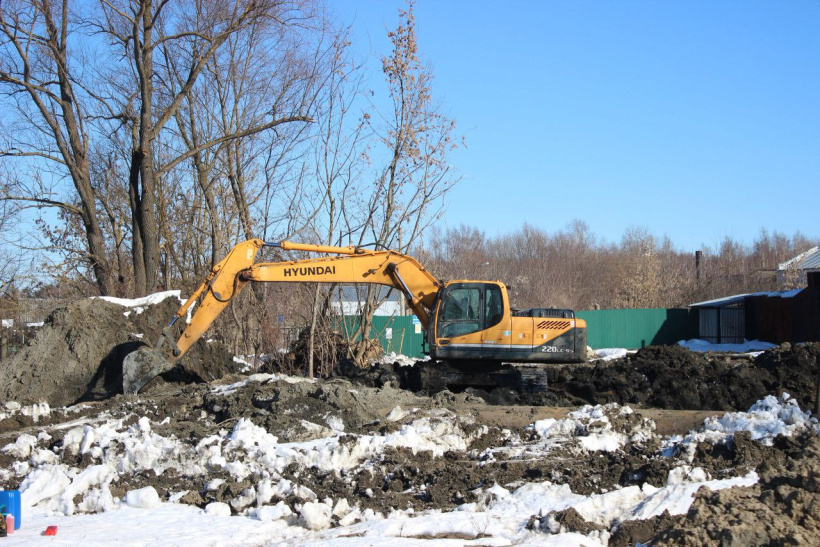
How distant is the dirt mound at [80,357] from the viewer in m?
14.3

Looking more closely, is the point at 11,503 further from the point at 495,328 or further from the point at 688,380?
the point at 688,380

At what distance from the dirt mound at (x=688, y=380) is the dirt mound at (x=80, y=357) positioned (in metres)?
7.39

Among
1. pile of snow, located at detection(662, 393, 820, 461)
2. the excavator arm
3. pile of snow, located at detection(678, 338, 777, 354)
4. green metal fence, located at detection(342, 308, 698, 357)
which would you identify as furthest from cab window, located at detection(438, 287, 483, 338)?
green metal fence, located at detection(342, 308, 698, 357)

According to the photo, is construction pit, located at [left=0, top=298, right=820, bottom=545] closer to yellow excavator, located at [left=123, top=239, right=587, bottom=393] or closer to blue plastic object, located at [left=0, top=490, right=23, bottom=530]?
blue plastic object, located at [left=0, top=490, right=23, bottom=530]

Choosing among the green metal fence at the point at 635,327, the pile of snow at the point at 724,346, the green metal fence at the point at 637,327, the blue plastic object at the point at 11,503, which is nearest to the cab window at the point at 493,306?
the blue plastic object at the point at 11,503

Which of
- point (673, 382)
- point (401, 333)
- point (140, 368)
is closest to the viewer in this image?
point (140, 368)

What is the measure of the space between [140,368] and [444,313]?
5278mm

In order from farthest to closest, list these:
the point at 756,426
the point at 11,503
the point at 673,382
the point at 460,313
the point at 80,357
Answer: the point at 80,357 < the point at 460,313 < the point at 673,382 < the point at 756,426 < the point at 11,503

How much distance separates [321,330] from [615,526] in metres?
12.4

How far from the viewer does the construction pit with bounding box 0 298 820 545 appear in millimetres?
6773

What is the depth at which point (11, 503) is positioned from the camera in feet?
24.4

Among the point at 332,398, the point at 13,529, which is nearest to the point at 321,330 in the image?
the point at 332,398

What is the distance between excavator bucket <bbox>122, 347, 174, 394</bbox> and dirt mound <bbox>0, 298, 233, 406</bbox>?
1470mm

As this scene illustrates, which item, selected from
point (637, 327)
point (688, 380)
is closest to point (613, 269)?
point (637, 327)
